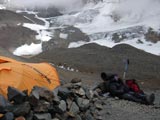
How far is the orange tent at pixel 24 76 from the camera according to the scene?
14.5 metres

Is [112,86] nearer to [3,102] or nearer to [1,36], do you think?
[3,102]

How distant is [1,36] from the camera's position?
188250mm

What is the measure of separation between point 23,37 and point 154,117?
18481 centimetres

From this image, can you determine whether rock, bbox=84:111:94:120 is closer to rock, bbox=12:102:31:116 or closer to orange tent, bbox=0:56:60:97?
orange tent, bbox=0:56:60:97

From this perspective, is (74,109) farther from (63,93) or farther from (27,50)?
(27,50)

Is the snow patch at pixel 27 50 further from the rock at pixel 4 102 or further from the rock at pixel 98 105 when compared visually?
the rock at pixel 4 102

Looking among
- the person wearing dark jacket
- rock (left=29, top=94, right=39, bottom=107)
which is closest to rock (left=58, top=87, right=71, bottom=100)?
rock (left=29, top=94, right=39, bottom=107)

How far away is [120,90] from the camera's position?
21141 millimetres

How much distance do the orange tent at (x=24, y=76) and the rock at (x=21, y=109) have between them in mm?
1573

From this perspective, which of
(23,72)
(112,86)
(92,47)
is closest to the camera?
(23,72)

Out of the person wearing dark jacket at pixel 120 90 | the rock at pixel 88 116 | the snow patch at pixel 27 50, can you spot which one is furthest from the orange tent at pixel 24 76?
the snow patch at pixel 27 50

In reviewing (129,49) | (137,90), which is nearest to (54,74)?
A: (137,90)

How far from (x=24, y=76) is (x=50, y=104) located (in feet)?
7.36

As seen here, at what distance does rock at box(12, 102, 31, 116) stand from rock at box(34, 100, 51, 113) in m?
0.48
